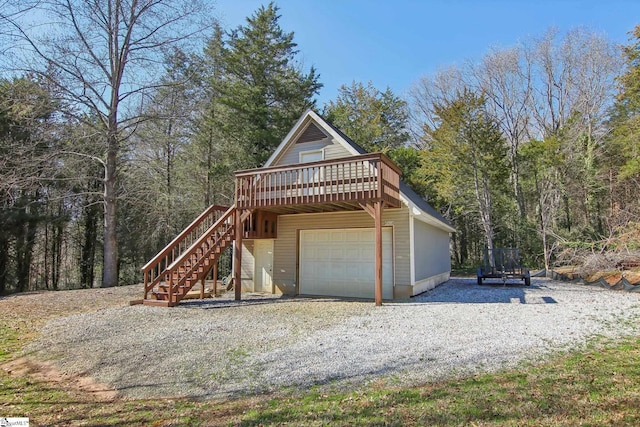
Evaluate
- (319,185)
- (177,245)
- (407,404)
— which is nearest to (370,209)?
(319,185)

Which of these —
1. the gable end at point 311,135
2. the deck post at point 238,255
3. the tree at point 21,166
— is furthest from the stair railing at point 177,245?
the tree at point 21,166

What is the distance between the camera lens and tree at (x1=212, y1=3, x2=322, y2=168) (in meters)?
20.0

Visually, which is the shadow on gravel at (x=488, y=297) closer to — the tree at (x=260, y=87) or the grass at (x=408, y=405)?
the grass at (x=408, y=405)

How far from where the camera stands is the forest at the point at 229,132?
46.3 feet

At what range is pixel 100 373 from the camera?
15.4ft

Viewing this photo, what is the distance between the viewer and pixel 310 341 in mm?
5918

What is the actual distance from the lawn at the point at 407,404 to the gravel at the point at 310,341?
30cm

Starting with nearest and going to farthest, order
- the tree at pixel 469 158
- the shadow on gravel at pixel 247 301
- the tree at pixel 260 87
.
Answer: the shadow on gravel at pixel 247 301 < the tree at pixel 260 87 < the tree at pixel 469 158

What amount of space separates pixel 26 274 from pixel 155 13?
16.3m

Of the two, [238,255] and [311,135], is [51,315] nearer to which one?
[238,255]

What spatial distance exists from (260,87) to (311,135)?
30.4 ft

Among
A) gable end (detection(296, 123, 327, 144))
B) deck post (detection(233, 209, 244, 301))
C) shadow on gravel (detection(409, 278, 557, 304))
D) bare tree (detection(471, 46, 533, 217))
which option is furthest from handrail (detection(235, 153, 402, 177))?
bare tree (detection(471, 46, 533, 217))

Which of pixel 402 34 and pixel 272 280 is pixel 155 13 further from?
pixel 272 280

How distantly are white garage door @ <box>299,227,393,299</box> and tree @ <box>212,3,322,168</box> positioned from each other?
9.86 metres
